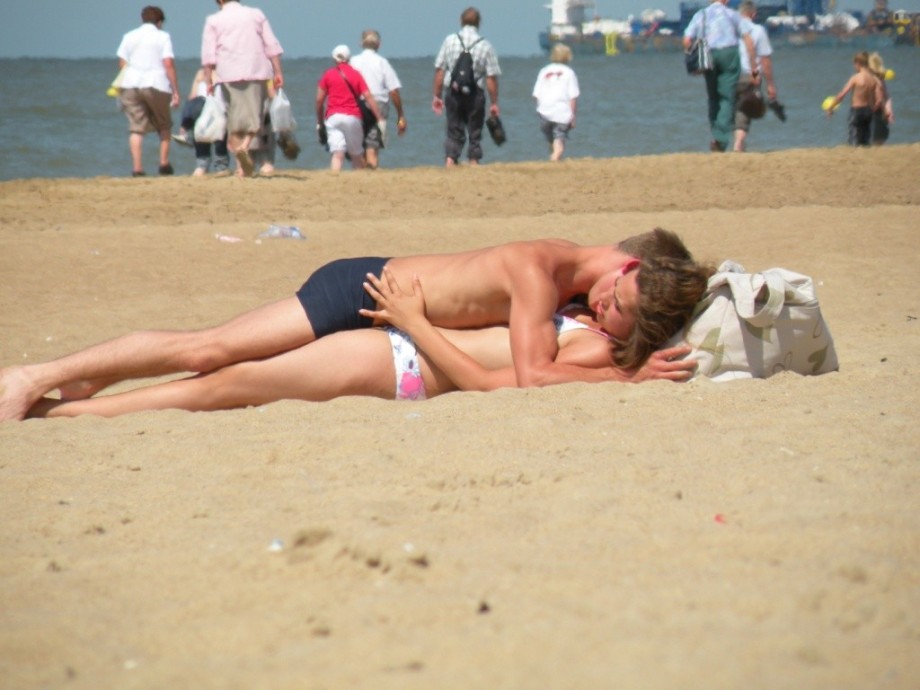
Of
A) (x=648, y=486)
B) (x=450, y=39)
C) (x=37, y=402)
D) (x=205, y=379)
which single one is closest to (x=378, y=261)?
(x=205, y=379)

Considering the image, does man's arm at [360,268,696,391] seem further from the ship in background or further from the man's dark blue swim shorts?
the ship in background

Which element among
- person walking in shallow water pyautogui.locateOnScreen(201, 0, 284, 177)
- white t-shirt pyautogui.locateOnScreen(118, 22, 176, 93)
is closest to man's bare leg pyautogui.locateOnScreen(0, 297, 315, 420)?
person walking in shallow water pyautogui.locateOnScreen(201, 0, 284, 177)

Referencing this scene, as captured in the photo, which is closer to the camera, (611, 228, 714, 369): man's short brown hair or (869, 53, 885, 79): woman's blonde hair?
(611, 228, 714, 369): man's short brown hair

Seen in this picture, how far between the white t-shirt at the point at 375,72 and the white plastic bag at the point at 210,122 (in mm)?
1987

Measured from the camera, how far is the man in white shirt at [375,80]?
562 inches

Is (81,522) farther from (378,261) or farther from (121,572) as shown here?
(378,261)

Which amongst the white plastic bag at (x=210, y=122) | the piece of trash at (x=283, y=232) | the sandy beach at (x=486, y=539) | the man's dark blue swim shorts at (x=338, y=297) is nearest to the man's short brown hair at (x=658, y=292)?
the sandy beach at (x=486, y=539)

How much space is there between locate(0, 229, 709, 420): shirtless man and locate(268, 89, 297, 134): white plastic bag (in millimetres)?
8119

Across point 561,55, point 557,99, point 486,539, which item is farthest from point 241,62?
point 486,539

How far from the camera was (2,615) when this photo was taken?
3029mm

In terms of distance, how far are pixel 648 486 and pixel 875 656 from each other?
1.26 meters

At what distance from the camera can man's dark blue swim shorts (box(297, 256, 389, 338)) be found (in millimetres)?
5340

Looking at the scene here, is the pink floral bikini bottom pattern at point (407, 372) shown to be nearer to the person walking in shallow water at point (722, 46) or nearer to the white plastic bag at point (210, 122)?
the white plastic bag at point (210, 122)

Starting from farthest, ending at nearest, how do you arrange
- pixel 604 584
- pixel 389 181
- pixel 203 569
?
pixel 389 181 → pixel 203 569 → pixel 604 584
